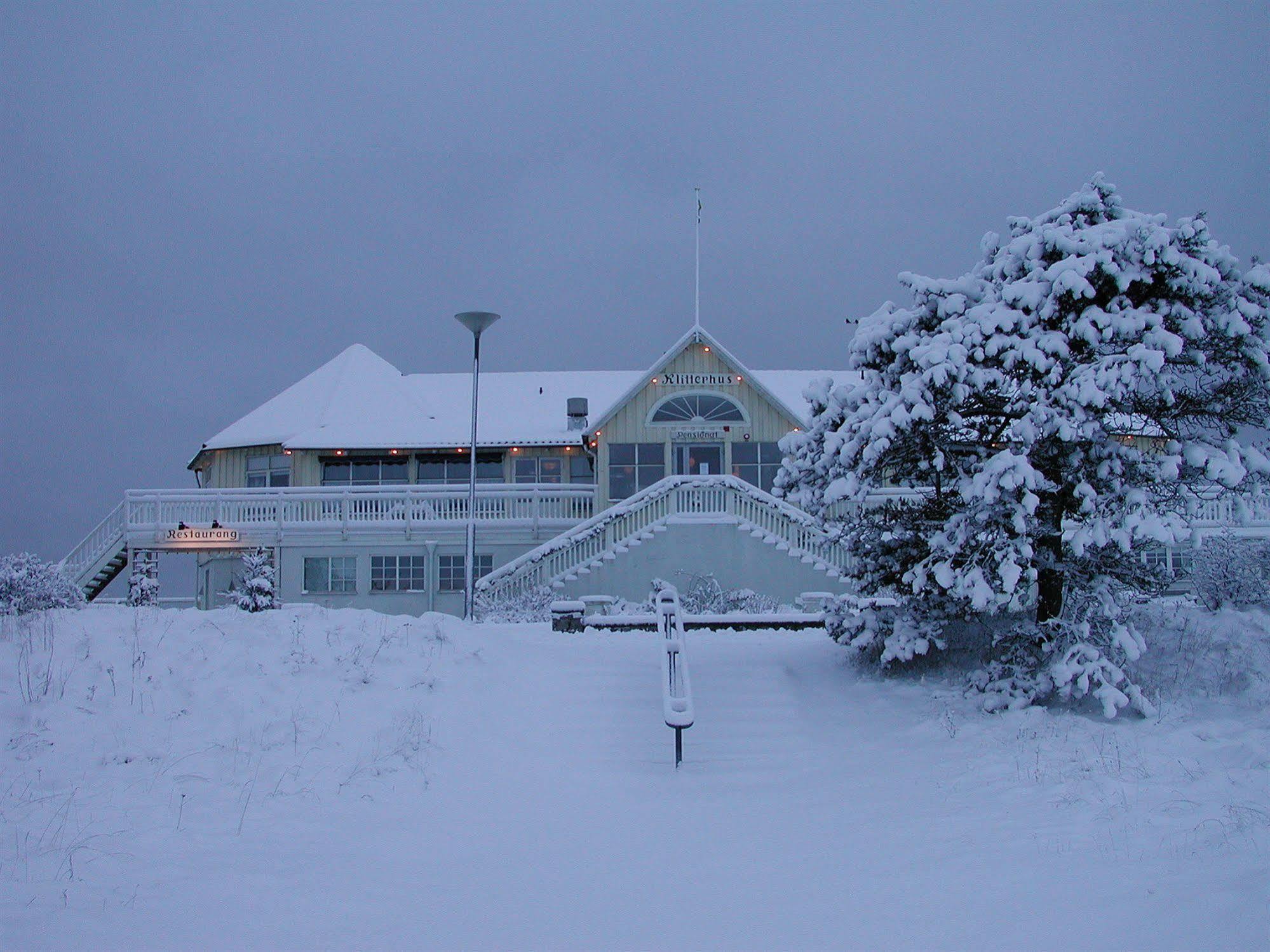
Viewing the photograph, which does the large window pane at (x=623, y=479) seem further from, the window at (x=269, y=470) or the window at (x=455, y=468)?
the window at (x=269, y=470)

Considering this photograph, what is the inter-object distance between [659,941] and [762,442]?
23360 millimetres

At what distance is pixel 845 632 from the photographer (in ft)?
45.1

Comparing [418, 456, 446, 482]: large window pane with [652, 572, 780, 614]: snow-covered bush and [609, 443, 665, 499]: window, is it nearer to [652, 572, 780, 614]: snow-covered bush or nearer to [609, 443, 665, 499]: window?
[609, 443, 665, 499]: window

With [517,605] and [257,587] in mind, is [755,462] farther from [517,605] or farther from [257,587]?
[257,587]

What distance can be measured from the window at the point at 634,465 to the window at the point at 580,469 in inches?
111

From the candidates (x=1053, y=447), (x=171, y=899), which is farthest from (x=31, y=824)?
(x=1053, y=447)

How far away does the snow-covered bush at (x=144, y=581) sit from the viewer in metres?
22.7

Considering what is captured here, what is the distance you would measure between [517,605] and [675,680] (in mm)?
8999

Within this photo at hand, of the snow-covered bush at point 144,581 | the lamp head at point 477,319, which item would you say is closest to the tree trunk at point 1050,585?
the lamp head at point 477,319

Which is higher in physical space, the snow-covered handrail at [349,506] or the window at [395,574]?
the snow-covered handrail at [349,506]

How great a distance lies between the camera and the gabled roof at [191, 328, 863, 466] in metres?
30.6

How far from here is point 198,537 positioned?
2692 centimetres

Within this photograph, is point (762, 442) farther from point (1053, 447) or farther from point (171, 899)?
point (171, 899)

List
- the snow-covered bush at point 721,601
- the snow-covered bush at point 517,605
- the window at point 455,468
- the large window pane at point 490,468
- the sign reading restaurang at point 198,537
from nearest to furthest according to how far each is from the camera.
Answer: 1. the snow-covered bush at point 517,605
2. the snow-covered bush at point 721,601
3. the sign reading restaurang at point 198,537
4. the window at point 455,468
5. the large window pane at point 490,468
